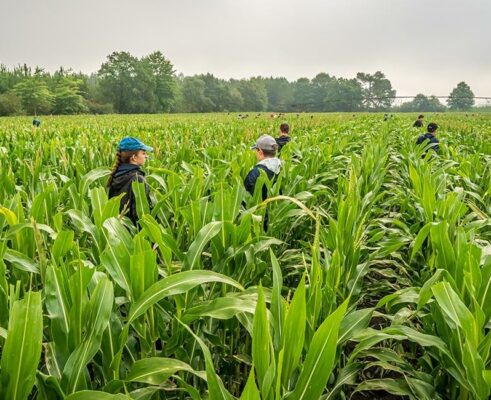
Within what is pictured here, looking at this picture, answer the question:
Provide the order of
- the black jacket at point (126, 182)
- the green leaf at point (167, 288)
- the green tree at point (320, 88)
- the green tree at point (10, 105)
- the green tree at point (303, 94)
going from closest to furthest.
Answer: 1. the green leaf at point (167, 288)
2. the black jacket at point (126, 182)
3. the green tree at point (10, 105)
4. the green tree at point (320, 88)
5. the green tree at point (303, 94)

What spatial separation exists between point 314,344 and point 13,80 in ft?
223

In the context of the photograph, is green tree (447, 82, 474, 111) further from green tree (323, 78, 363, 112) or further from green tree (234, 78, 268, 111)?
green tree (234, 78, 268, 111)

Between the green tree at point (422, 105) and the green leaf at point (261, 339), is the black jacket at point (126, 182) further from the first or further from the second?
the green tree at point (422, 105)

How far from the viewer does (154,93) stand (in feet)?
221

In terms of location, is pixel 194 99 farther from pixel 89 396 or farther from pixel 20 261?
pixel 89 396

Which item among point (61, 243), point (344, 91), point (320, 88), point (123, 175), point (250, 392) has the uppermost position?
point (320, 88)

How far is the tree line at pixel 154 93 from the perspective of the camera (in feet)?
168

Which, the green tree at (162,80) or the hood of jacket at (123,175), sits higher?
the green tree at (162,80)

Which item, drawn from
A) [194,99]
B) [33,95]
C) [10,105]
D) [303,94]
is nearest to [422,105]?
[303,94]

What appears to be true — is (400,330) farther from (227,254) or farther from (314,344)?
(227,254)

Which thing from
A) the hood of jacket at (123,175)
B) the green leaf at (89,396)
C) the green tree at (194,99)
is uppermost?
the green tree at (194,99)

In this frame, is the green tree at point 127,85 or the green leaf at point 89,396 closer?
the green leaf at point 89,396

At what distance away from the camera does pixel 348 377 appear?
144 cm

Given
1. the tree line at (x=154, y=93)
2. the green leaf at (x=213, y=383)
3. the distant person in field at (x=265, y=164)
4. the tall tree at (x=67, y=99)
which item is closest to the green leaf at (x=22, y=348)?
the green leaf at (x=213, y=383)
